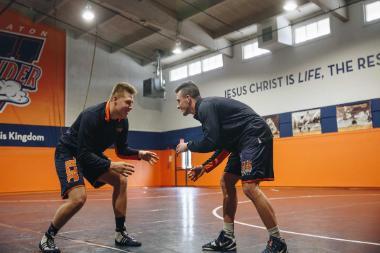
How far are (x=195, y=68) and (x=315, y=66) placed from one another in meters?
7.62

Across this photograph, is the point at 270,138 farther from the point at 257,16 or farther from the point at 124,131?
the point at 257,16

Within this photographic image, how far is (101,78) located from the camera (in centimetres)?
2127

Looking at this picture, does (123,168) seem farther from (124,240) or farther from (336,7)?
(336,7)

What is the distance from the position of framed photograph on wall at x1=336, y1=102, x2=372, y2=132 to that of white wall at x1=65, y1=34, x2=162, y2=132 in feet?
37.8

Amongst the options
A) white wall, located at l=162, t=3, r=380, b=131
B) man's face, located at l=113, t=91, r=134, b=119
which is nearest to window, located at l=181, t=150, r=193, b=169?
white wall, located at l=162, t=3, r=380, b=131

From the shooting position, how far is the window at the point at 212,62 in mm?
20438

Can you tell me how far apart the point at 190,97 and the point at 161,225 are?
244 centimetres

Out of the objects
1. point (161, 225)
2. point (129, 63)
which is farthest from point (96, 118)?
point (129, 63)

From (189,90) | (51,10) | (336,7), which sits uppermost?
(51,10)

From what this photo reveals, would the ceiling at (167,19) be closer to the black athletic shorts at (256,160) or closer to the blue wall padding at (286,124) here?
the blue wall padding at (286,124)

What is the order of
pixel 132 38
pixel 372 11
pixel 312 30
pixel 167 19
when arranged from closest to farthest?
pixel 372 11, pixel 312 30, pixel 167 19, pixel 132 38

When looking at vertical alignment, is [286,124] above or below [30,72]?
below

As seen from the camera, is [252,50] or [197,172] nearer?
[197,172]

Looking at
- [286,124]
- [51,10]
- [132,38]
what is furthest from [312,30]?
[51,10]
